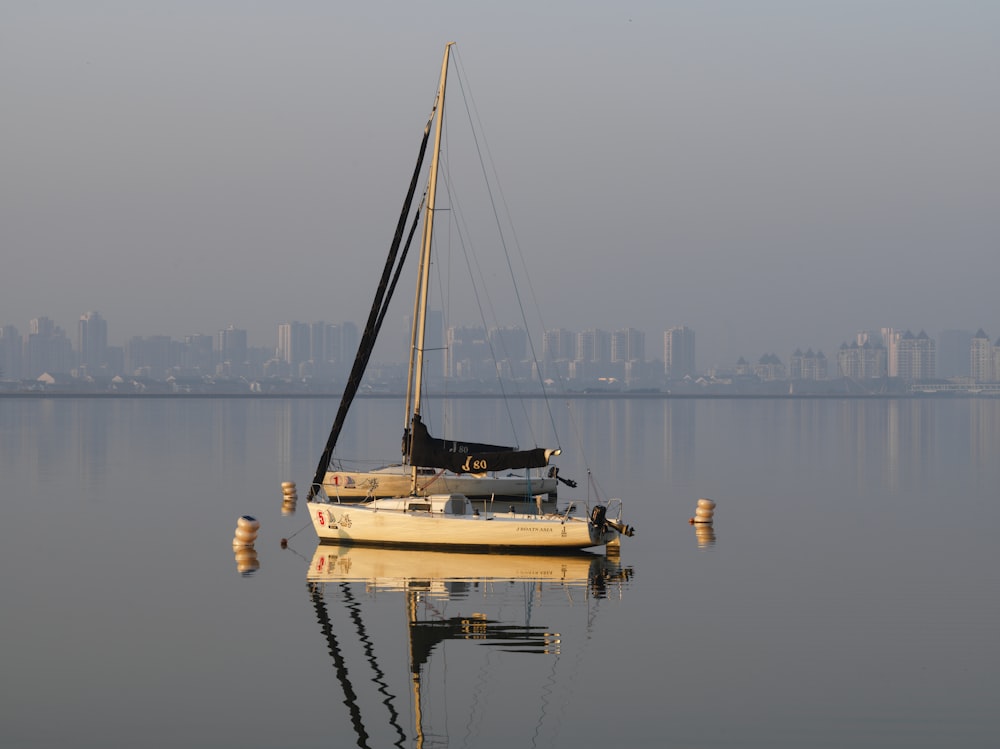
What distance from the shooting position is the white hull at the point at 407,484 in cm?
5506

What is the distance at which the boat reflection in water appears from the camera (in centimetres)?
2264

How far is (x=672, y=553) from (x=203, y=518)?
1953cm

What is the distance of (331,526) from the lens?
41688 mm

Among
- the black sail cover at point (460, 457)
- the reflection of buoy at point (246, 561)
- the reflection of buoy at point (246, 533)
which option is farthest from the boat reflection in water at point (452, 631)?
the black sail cover at point (460, 457)

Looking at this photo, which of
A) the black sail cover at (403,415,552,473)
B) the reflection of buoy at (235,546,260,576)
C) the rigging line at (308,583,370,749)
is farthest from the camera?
the black sail cover at (403,415,552,473)

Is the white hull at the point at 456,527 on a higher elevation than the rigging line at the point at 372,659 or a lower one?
higher

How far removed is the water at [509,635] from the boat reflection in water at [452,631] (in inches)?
3.5

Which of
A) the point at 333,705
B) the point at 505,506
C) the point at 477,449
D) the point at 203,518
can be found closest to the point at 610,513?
the point at 505,506

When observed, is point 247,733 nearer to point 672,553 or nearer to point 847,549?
point 672,553

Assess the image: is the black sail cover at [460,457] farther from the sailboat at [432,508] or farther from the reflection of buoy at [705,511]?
the reflection of buoy at [705,511]

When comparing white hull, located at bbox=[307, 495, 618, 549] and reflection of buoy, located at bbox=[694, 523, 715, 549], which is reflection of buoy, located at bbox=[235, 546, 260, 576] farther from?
reflection of buoy, located at bbox=[694, 523, 715, 549]

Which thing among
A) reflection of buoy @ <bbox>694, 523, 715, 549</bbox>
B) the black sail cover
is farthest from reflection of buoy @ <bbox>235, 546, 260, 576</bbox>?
reflection of buoy @ <bbox>694, 523, 715, 549</bbox>

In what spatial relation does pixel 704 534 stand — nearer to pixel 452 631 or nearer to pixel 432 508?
pixel 432 508

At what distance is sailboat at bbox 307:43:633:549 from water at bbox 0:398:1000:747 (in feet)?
3.46
